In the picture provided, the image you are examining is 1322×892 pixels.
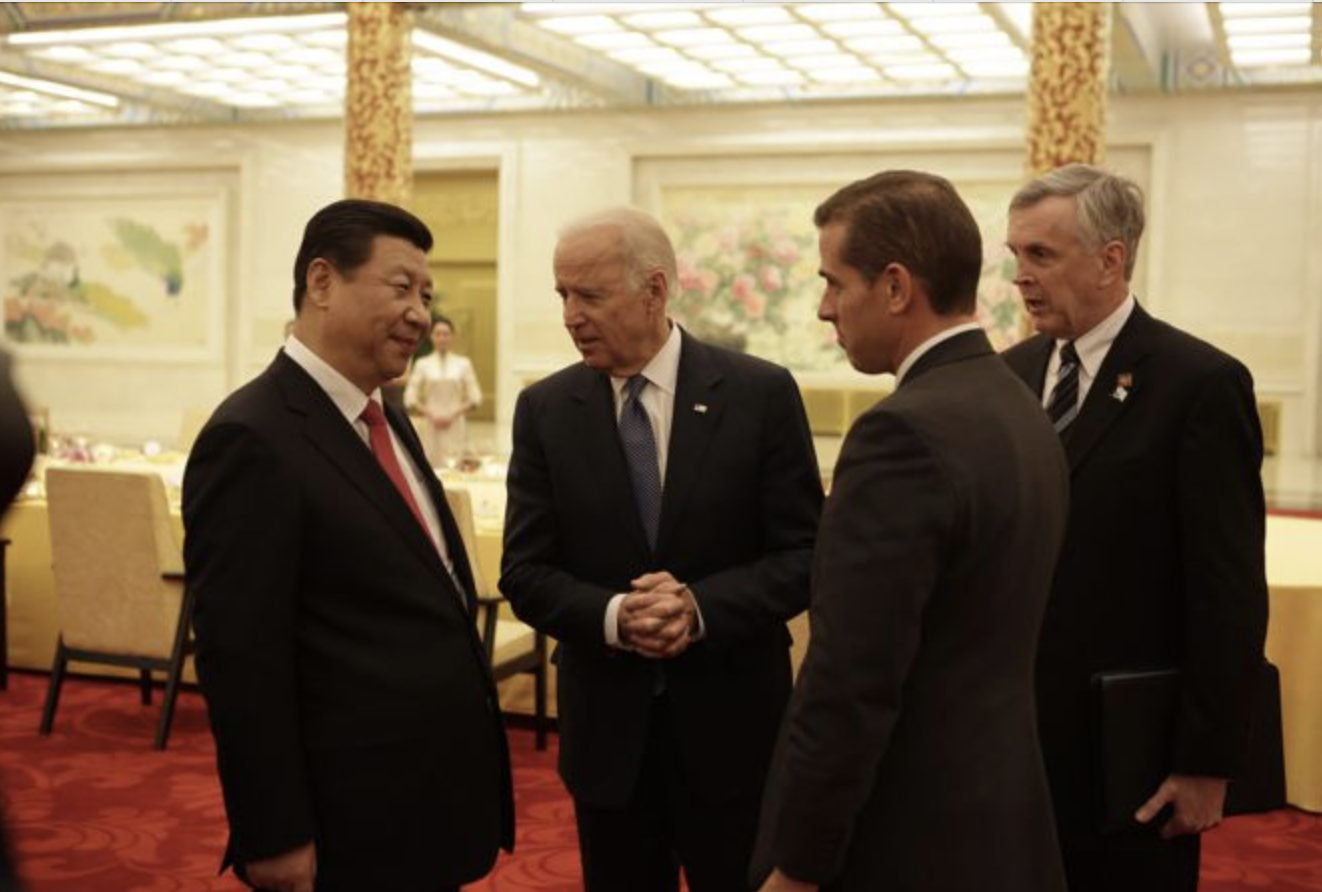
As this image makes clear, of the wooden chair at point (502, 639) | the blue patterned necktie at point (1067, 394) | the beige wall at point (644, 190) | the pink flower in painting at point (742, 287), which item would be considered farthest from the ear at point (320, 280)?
the pink flower in painting at point (742, 287)

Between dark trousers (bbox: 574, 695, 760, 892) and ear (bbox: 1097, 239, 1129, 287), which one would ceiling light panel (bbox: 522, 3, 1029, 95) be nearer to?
ear (bbox: 1097, 239, 1129, 287)

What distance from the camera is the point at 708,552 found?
271cm

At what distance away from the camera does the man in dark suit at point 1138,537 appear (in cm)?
241

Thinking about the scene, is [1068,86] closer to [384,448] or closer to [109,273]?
[384,448]

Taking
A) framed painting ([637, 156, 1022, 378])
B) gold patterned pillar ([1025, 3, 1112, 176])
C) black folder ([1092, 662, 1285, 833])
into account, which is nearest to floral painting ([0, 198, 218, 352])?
framed painting ([637, 156, 1022, 378])

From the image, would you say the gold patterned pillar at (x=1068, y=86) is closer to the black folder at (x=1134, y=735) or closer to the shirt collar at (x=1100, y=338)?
the shirt collar at (x=1100, y=338)

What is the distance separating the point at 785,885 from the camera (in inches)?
75.7

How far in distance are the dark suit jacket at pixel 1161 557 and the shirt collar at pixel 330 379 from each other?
1.20 meters

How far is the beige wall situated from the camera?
14.2 meters

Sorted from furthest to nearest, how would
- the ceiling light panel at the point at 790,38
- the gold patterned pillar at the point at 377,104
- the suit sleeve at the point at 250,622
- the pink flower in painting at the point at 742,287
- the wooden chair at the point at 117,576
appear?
1. the pink flower in painting at the point at 742,287
2. the ceiling light panel at the point at 790,38
3. the gold patterned pillar at the point at 377,104
4. the wooden chair at the point at 117,576
5. the suit sleeve at the point at 250,622

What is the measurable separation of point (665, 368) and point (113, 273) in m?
18.1

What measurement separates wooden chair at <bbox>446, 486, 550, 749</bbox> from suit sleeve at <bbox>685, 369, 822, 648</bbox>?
2.53m

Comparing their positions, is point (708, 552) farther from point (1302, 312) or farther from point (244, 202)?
point (244, 202)

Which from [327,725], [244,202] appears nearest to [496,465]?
[327,725]
